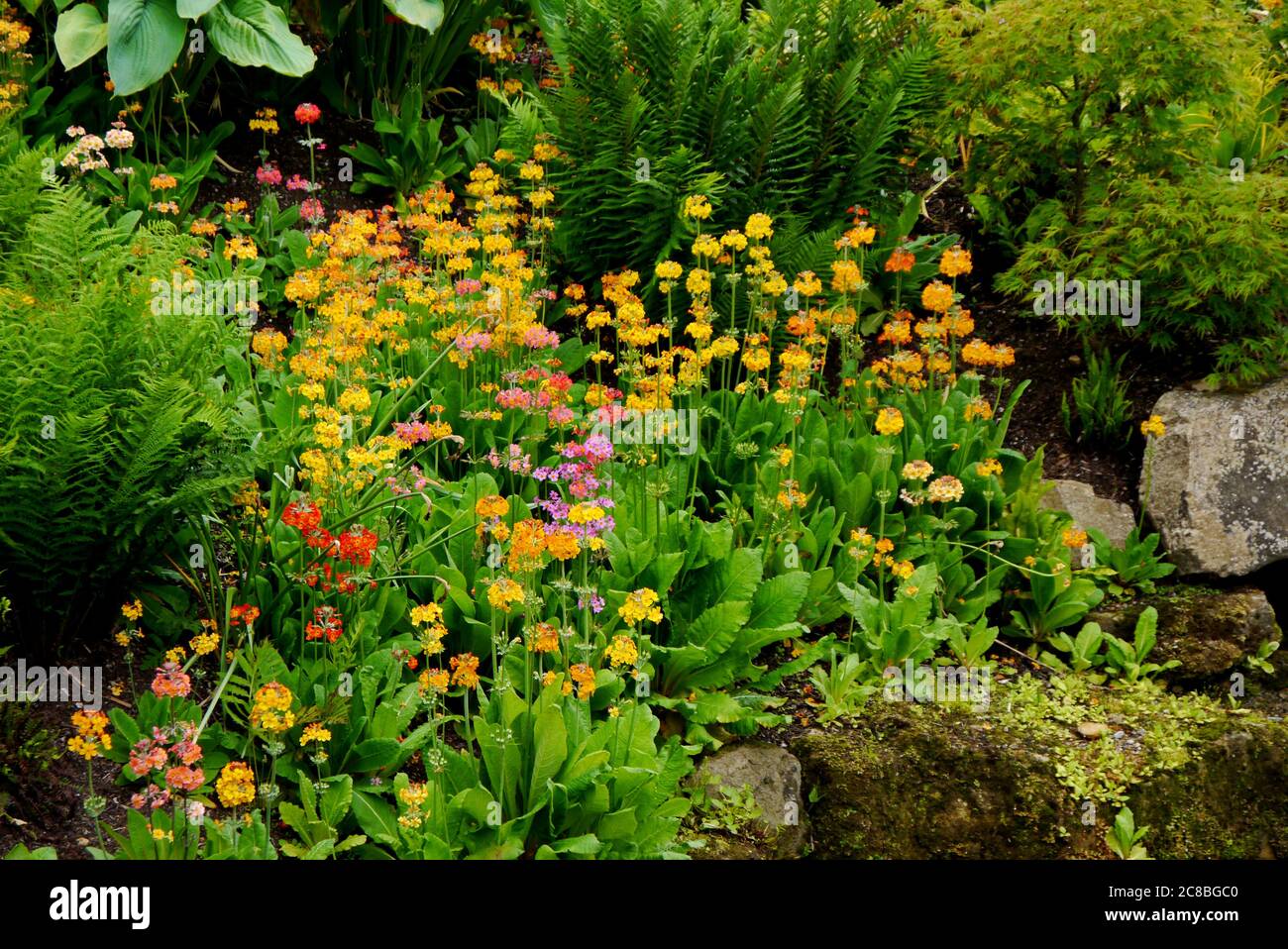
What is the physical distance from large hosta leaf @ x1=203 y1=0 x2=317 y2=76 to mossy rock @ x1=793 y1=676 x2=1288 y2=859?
3.65 m

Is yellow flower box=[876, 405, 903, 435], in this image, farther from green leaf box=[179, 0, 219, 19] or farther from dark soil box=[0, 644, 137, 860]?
green leaf box=[179, 0, 219, 19]

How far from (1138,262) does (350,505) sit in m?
3.22

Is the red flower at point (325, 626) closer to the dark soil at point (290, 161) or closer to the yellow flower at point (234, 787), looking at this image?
the yellow flower at point (234, 787)

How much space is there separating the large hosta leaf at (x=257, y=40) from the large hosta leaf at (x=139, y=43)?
0.20 m

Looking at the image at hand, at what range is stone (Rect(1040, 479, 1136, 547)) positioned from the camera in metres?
5.01

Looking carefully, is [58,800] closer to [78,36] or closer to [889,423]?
[889,423]

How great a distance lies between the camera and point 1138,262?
518 centimetres

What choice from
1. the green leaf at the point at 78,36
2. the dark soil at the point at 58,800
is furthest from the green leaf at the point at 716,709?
the green leaf at the point at 78,36

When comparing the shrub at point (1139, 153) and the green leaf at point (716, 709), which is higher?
the shrub at point (1139, 153)

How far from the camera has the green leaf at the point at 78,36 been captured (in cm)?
554

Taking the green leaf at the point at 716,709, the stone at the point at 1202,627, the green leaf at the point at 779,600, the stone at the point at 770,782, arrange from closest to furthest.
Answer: the stone at the point at 770,782, the green leaf at the point at 716,709, the green leaf at the point at 779,600, the stone at the point at 1202,627

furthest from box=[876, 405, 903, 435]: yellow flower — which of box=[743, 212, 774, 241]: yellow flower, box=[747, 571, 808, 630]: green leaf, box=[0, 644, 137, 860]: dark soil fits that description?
box=[0, 644, 137, 860]: dark soil
